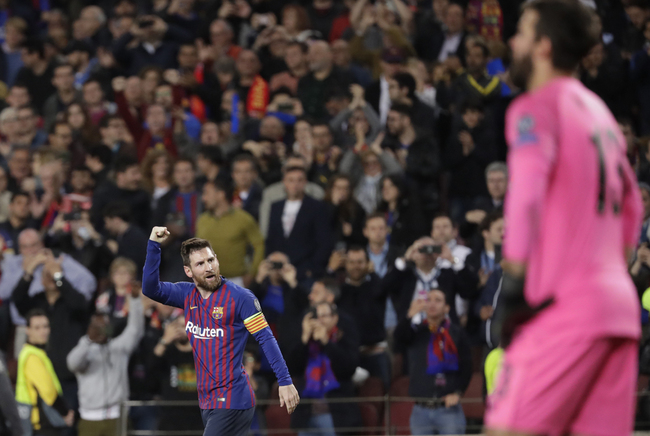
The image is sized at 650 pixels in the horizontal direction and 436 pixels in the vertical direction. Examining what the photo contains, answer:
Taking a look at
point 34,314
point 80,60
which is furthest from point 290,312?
point 80,60

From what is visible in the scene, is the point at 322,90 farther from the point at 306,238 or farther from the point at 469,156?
the point at 306,238

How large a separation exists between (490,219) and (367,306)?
1.47 meters

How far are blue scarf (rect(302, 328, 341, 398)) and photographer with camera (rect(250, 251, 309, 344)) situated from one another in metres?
0.50

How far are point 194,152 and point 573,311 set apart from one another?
909cm

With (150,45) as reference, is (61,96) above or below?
below

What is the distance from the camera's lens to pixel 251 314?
20.7 ft

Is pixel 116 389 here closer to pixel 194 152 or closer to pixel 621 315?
pixel 194 152

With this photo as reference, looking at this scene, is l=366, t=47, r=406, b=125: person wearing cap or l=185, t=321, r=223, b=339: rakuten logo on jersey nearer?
l=185, t=321, r=223, b=339: rakuten logo on jersey

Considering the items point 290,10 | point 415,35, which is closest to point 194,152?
point 290,10

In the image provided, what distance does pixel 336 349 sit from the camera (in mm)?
8758

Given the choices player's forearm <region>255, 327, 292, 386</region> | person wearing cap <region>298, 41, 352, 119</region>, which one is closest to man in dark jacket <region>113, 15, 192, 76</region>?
person wearing cap <region>298, 41, 352, 119</region>

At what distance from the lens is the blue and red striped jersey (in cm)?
638

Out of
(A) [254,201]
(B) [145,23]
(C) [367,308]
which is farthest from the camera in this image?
(B) [145,23]

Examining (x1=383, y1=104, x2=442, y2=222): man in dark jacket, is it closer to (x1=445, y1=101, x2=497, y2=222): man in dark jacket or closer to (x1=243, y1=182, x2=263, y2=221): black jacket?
→ (x1=445, y1=101, x2=497, y2=222): man in dark jacket
